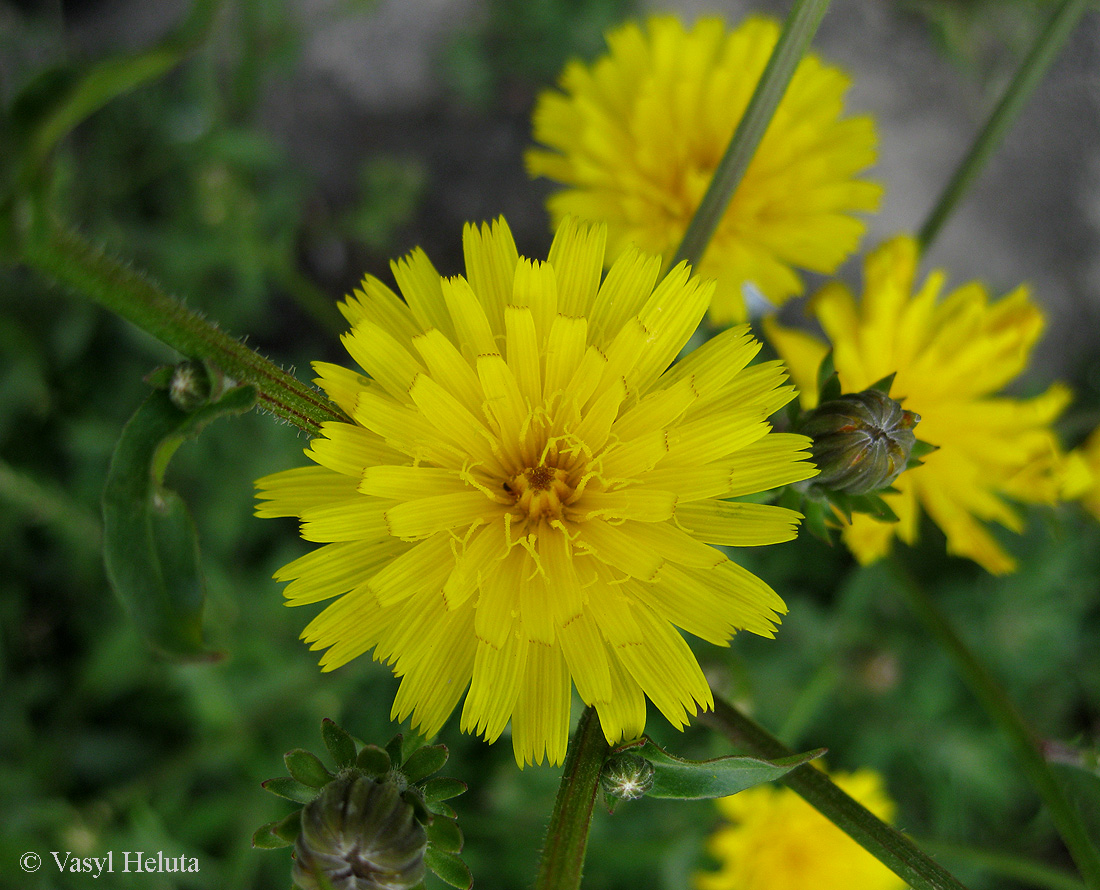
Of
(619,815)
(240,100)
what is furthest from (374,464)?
(240,100)

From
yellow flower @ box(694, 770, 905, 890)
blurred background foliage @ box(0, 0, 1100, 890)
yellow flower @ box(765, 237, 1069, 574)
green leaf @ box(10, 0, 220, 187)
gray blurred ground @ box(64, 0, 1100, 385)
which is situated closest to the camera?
green leaf @ box(10, 0, 220, 187)

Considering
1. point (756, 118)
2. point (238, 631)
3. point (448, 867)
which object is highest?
point (756, 118)

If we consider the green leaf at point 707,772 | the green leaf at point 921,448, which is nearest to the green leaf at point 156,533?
the green leaf at point 707,772

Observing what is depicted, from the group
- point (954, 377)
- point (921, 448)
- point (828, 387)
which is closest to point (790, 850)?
point (954, 377)

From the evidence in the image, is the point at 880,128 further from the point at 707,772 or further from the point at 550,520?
the point at 707,772

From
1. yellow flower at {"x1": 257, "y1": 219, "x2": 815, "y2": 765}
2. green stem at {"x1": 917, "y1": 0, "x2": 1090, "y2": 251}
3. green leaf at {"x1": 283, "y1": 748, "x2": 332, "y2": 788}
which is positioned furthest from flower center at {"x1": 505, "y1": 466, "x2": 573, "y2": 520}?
green stem at {"x1": 917, "y1": 0, "x2": 1090, "y2": 251}

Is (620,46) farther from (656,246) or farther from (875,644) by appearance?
(875,644)

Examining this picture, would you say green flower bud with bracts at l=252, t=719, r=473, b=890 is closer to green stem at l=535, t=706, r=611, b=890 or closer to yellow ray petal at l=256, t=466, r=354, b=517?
green stem at l=535, t=706, r=611, b=890
